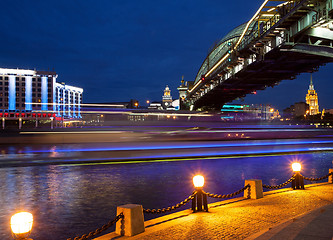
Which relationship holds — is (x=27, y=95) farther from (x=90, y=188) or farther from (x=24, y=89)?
(x=90, y=188)

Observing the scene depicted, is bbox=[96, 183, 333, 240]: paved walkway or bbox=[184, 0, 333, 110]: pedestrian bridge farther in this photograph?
bbox=[184, 0, 333, 110]: pedestrian bridge

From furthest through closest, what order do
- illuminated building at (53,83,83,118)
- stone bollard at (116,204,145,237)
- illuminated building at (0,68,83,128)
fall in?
illuminated building at (53,83,83,118) < illuminated building at (0,68,83,128) < stone bollard at (116,204,145,237)

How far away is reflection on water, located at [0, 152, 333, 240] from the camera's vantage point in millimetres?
7289

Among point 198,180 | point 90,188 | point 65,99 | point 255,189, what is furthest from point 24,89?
point 198,180

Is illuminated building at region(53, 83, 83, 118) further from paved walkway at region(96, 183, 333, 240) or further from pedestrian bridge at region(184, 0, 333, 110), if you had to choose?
paved walkway at region(96, 183, 333, 240)

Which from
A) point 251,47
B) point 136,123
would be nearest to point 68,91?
point 136,123

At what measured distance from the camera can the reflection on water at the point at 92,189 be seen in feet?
23.9

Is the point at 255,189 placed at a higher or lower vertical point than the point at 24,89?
lower

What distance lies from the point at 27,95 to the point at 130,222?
125m

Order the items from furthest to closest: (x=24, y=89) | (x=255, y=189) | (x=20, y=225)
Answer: (x=24, y=89), (x=255, y=189), (x=20, y=225)

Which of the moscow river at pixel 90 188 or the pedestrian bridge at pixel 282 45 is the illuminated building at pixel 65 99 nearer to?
the pedestrian bridge at pixel 282 45

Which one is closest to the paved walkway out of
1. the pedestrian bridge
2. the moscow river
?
the moscow river

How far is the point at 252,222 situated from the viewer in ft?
20.9

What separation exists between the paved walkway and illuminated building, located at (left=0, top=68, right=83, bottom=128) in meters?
110
